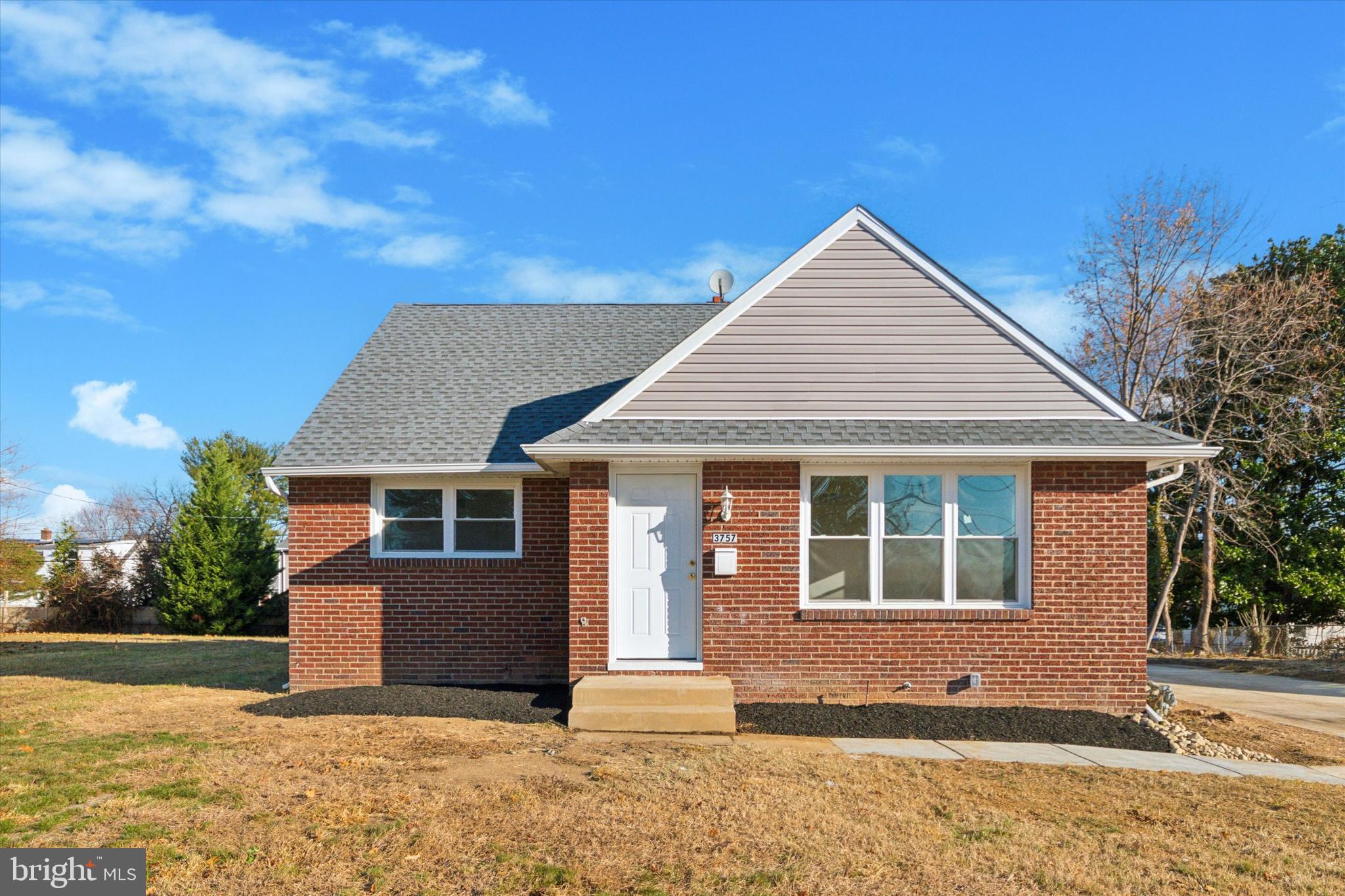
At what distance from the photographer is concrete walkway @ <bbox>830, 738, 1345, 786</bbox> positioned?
333 inches

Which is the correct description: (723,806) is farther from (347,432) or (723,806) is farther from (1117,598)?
(347,432)

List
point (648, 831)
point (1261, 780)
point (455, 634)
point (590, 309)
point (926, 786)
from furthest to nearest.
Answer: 1. point (590, 309)
2. point (455, 634)
3. point (1261, 780)
4. point (926, 786)
5. point (648, 831)

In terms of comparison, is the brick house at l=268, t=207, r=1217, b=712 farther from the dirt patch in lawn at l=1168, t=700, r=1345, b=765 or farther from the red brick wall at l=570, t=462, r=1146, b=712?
the dirt patch in lawn at l=1168, t=700, r=1345, b=765

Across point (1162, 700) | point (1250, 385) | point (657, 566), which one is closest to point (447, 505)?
point (657, 566)

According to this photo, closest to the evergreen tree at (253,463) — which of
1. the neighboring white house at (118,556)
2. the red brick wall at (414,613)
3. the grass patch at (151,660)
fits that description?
the neighboring white house at (118,556)

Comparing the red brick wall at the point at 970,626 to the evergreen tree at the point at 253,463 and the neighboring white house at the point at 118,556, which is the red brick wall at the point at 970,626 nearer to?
the neighboring white house at the point at 118,556

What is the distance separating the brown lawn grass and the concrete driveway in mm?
5042

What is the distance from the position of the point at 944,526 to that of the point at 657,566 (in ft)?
10.9

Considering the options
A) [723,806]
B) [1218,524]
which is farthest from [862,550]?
[1218,524]

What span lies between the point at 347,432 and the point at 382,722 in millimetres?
4420

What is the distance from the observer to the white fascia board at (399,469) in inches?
460

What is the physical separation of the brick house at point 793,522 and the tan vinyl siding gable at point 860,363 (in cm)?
3

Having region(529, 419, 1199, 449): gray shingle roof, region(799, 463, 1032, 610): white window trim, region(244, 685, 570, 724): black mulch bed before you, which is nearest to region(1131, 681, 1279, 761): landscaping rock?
region(799, 463, 1032, 610): white window trim

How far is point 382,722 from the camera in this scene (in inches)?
376
